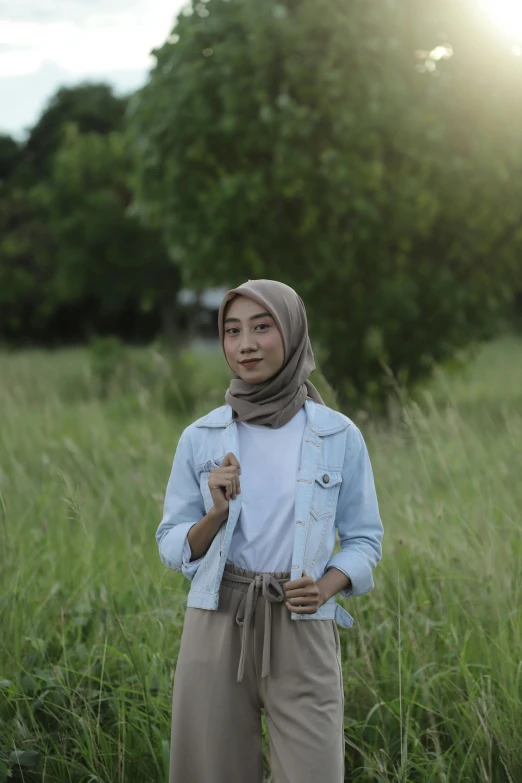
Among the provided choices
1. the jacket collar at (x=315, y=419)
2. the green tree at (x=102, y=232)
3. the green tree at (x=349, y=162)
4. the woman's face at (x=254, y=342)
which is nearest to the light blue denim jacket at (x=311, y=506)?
the jacket collar at (x=315, y=419)

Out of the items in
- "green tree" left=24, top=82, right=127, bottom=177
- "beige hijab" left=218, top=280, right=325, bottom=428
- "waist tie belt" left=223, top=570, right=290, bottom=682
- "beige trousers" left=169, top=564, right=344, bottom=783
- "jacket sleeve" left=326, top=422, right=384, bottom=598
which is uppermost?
"green tree" left=24, top=82, right=127, bottom=177

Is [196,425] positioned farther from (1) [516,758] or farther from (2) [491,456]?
(2) [491,456]

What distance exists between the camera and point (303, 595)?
1875 mm

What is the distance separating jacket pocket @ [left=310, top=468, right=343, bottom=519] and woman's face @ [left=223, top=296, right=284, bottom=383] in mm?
246

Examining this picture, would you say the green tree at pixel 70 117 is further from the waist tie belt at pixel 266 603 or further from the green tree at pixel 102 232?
the waist tie belt at pixel 266 603

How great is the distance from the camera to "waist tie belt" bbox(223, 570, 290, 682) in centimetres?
191

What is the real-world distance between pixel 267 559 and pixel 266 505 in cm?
11

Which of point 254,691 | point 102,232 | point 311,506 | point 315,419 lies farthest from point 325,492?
point 102,232

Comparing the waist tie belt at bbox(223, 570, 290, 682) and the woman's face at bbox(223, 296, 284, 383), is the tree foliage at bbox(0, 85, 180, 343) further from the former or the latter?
the waist tie belt at bbox(223, 570, 290, 682)

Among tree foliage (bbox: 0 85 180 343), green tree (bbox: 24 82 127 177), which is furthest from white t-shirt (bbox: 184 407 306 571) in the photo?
green tree (bbox: 24 82 127 177)

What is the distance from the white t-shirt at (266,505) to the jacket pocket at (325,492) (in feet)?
0.16

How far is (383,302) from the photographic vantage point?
7461mm

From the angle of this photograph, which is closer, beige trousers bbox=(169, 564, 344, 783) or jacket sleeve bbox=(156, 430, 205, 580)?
beige trousers bbox=(169, 564, 344, 783)

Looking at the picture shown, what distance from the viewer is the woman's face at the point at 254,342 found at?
200 centimetres
